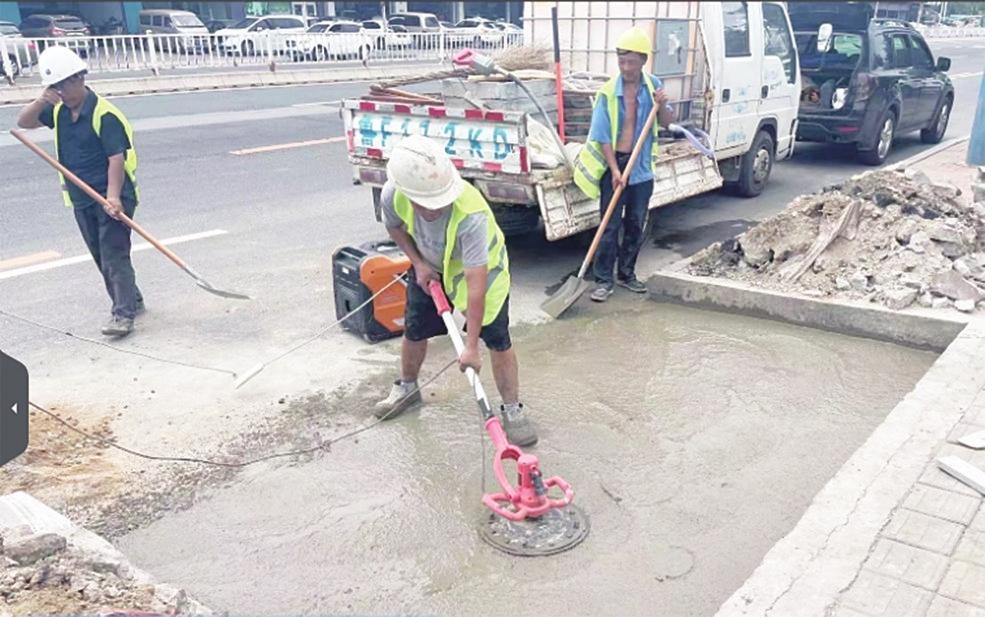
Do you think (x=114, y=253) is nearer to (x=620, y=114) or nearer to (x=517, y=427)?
(x=517, y=427)

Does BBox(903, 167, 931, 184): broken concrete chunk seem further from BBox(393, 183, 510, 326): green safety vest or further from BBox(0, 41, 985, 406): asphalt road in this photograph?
BBox(393, 183, 510, 326): green safety vest

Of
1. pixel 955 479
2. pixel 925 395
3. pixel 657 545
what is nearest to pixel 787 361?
pixel 925 395

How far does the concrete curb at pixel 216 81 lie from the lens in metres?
16.1

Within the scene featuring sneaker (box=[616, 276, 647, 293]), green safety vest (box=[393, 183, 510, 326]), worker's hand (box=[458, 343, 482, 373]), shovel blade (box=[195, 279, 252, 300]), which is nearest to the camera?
worker's hand (box=[458, 343, 482, 373])

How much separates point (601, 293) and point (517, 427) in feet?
7.30

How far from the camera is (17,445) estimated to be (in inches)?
78.5

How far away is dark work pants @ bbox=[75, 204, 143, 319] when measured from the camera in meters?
5.35

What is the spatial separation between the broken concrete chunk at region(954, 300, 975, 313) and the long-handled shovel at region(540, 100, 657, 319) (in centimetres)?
230

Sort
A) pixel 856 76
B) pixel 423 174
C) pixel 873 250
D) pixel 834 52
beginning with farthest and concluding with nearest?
pixel 834 52 < pixel 856 76 < pixel 873 250 < pixel 423 174

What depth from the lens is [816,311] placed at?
5492mm

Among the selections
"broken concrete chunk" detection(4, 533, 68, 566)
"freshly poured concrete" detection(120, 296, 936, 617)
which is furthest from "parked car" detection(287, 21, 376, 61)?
"broken concrete chunk" detection(4, 533, 68, 566)

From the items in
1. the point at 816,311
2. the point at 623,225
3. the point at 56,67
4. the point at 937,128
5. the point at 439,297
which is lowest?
the point at 816,311

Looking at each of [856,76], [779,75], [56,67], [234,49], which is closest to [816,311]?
[779,75]

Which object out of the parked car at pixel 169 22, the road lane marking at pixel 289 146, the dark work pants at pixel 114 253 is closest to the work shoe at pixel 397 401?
the dark work pants at pixel 114 253
